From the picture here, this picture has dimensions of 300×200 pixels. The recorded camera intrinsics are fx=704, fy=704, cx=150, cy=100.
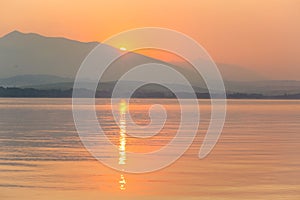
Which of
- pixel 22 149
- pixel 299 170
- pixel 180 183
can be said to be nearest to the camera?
pixel 180 183

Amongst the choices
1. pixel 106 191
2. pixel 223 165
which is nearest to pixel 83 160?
pixel 223 165

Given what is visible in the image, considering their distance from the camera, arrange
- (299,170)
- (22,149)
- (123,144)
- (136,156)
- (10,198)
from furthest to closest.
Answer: (123,144), (22,149), (136,156), (299,170), (10,198)

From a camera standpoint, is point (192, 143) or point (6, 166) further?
point (192, 143)

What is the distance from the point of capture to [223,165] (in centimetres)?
2673

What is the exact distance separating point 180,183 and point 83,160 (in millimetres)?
7494

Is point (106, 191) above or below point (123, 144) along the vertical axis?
below

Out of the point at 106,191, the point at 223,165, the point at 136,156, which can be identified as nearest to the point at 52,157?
the point at 136,156

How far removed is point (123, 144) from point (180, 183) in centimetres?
1550

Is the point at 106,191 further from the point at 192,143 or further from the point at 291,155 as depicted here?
the point at 192,143

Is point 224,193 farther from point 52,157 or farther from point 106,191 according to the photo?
point 52,157

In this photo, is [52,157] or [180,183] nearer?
[180,183]

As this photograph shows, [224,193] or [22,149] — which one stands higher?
[22,149]

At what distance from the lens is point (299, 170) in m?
25.2

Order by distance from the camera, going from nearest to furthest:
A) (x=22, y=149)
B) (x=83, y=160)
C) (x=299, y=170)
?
(x=299, y=170), (x=83, y=160), (x=22, y=149)
